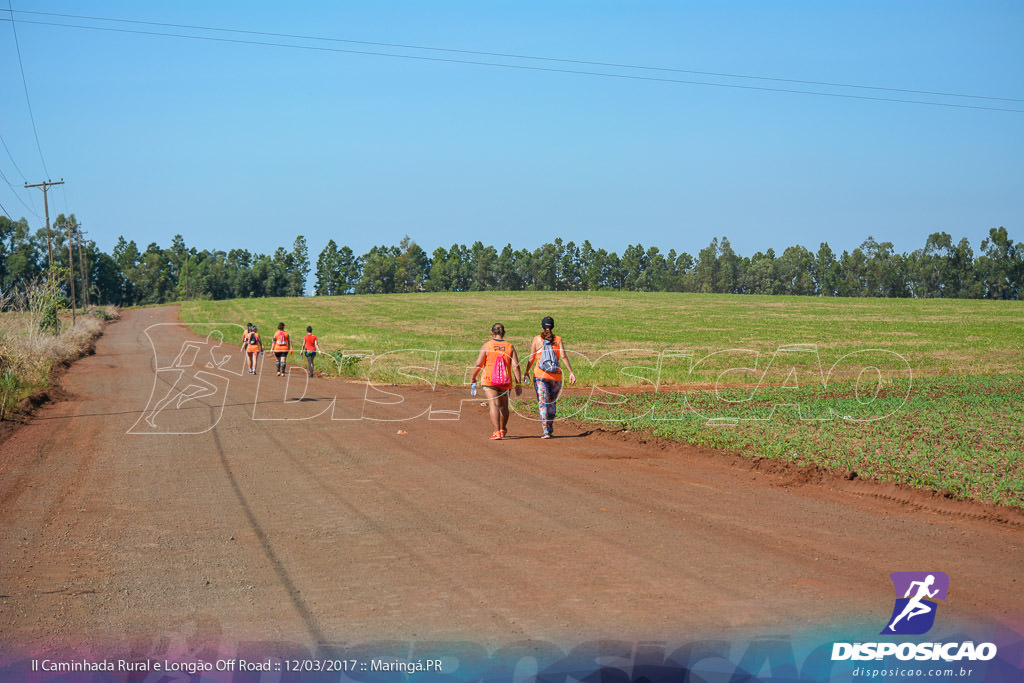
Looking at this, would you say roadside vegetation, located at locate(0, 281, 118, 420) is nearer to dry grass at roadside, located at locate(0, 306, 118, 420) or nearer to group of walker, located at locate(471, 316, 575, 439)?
dry grass at roadside, located at locate(0, 306, 118, 420)

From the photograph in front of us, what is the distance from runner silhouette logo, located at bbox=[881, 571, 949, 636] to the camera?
229 inches

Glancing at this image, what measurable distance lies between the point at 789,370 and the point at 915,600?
25.0m

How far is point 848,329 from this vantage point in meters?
53.0

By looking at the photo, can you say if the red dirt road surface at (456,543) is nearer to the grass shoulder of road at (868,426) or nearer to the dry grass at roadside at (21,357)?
the grass shoulder of road at (868,426)

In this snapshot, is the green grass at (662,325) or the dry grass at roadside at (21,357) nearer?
the dry grass at roadside at (21,357)

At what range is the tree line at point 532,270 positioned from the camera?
132 meters

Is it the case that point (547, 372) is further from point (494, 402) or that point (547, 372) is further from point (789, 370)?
point (789, 370)

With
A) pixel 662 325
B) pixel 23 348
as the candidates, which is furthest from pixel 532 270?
pixel 23 348

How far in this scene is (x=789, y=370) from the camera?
30219 millimetres

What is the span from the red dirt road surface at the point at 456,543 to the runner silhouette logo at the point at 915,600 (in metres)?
0.12

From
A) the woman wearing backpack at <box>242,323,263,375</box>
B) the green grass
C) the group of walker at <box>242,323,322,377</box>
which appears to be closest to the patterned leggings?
the green grass

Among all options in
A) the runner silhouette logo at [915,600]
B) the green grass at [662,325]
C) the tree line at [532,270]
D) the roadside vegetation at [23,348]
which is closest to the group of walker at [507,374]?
the runner silhouette logo at [915,600]

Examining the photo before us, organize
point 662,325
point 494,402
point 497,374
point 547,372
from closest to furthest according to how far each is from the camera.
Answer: point 497,374
point 494,402
point 547,372
point 662,325

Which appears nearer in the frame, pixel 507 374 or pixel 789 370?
pixel 507 374
